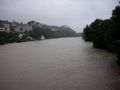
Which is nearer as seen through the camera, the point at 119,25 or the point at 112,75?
the point at 112,75

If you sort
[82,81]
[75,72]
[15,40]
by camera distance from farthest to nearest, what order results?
[15,40] < [75,72] < [82,81]

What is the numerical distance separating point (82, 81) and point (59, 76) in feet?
5.91

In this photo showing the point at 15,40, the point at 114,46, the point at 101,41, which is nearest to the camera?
the point at 114,46

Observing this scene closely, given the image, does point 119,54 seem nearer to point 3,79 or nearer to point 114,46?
point 114,46

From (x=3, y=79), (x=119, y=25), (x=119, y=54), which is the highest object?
(x=119, y=25)

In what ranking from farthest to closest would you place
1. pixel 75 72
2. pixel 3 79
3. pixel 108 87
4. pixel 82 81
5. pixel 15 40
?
pixel 15 40 < pixel 75 72 < pixel 3 79 < pixel 82 81 < pixel 108 87

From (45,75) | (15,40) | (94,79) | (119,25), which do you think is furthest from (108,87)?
(15,40)

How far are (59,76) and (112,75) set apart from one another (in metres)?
3.43

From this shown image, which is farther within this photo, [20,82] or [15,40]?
[15,40]

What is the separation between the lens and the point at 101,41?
24.8m

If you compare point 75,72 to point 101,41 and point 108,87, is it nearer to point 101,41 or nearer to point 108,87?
point 108,87

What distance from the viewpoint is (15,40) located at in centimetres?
5762

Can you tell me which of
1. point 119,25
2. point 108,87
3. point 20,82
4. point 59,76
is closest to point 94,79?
point 108,87

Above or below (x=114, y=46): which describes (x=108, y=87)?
below
